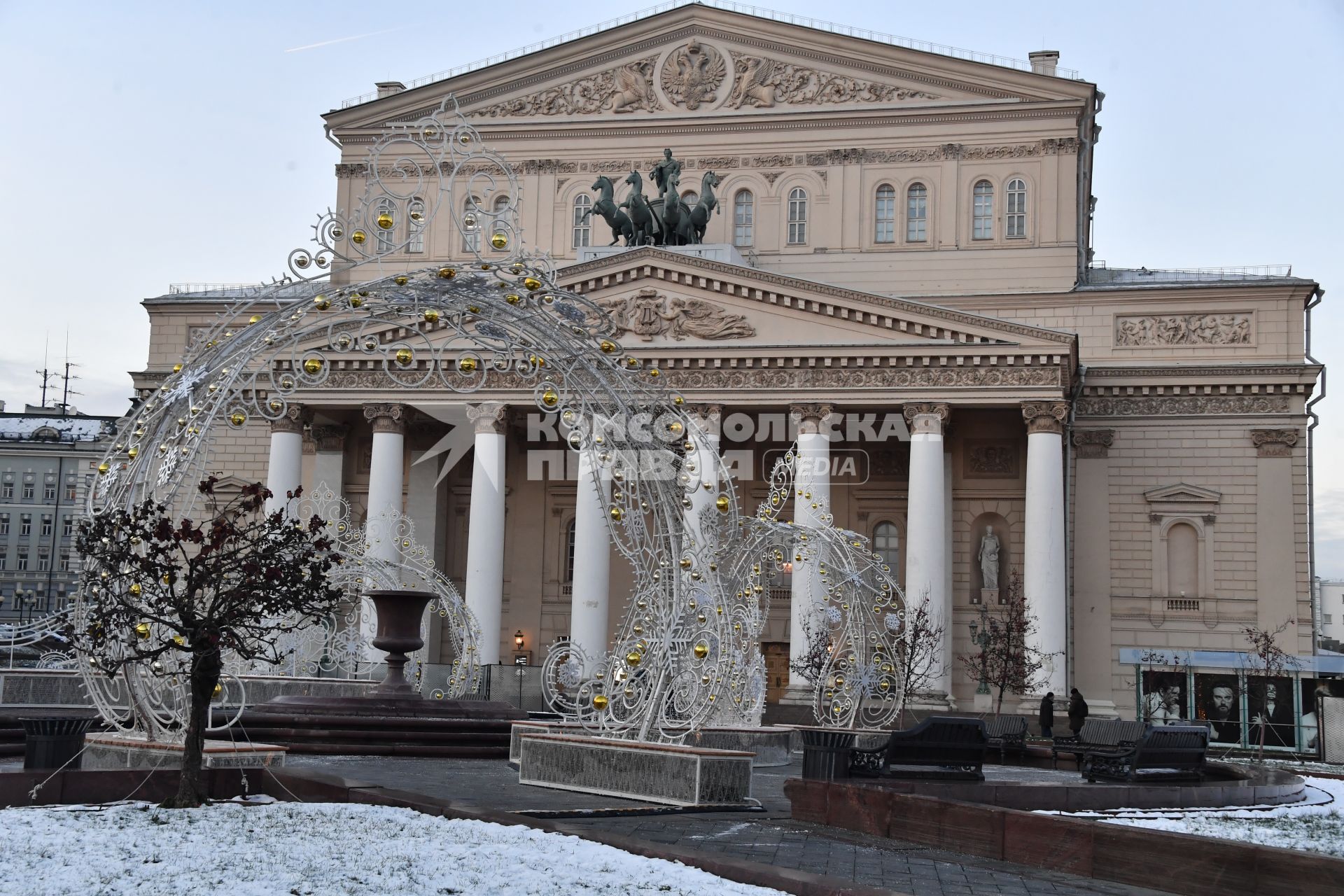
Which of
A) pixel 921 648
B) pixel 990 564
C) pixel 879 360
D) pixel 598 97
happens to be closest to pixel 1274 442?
pixel 990 564

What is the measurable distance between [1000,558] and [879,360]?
308 inches

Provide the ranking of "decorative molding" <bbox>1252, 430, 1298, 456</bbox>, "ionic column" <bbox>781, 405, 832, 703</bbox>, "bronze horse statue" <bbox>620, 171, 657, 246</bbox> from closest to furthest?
"ionic column" <bbox>781, 405, 832, 703</bbox> < "decorative molding" <bbox>1252, 430, 1298, 456</bbox> < "bronze horse statue" <bbox>620, 171, 657, 246</bbox>

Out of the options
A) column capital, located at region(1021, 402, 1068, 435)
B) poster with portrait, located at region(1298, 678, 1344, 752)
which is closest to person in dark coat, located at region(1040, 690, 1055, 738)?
poster with portrait, located at region(1298, 678, 1344, 752)

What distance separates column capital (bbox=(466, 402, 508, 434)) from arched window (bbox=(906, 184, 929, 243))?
14.3m

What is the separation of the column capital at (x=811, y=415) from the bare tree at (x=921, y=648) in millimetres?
5348

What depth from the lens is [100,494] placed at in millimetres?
16047

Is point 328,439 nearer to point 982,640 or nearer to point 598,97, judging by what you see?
A: point 598,97

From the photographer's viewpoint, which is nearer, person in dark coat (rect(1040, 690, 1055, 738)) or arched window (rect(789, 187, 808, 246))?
person in dark coat (rect(1040, 690, 1055, 738))

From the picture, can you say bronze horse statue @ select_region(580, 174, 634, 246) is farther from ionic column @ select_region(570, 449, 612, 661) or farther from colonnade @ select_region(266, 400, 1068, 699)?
ionic column @ select_region(570, 449, 612, 661)

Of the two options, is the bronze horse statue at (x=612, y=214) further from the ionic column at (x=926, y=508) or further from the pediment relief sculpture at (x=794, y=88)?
the ionic column at (x=926, y=508)

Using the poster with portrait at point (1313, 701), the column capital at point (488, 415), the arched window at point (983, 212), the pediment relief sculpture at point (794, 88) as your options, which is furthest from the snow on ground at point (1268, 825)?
the pediment relief sculpture at point (794, 88)

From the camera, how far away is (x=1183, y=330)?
150ft

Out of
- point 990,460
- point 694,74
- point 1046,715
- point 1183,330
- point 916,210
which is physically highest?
point 694,74

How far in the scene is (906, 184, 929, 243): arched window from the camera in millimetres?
48844
